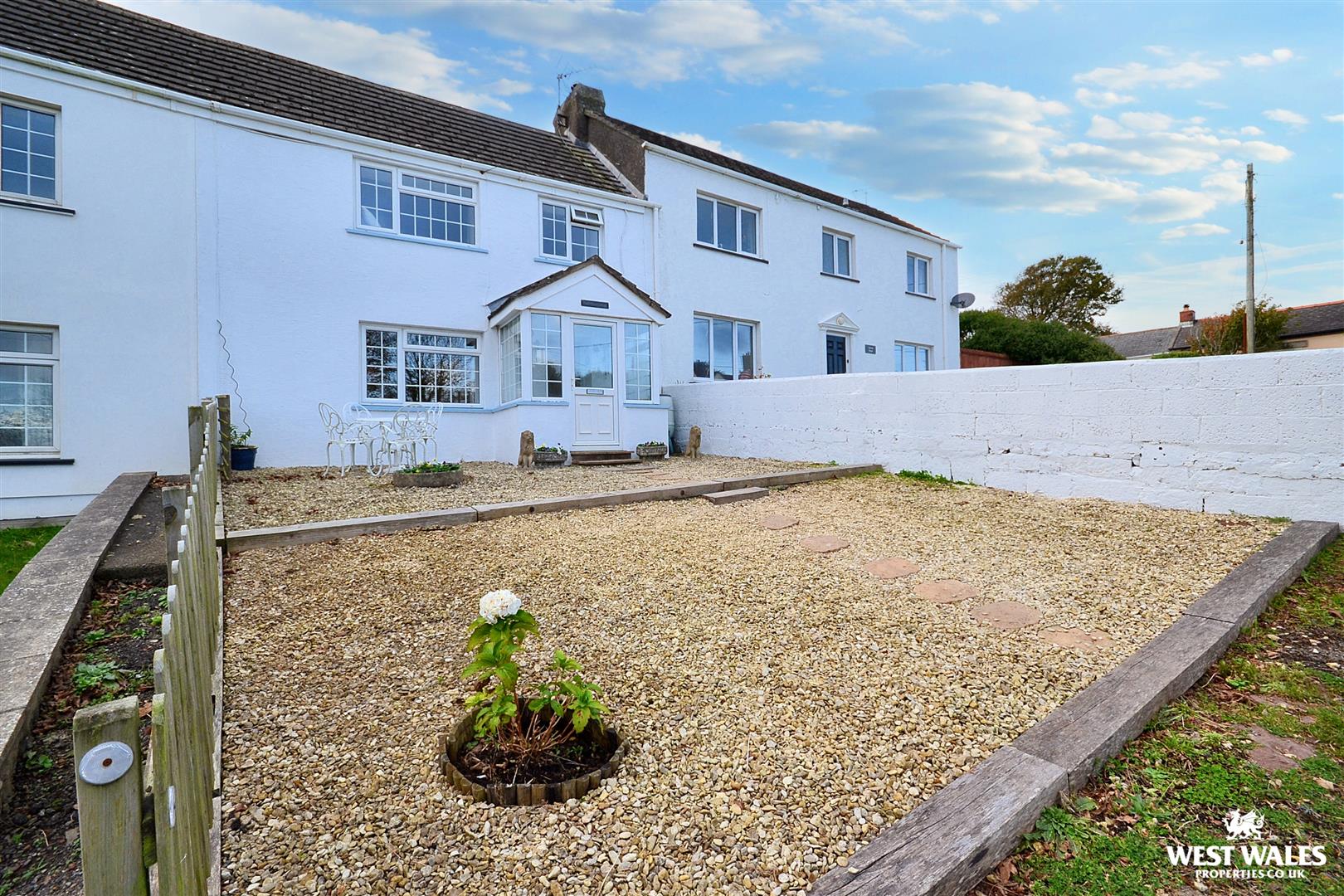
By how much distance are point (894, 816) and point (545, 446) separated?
8798 mm

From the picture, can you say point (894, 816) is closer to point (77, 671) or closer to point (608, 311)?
point (77, 671)

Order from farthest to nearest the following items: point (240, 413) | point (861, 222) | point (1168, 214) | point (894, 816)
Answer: point (1168, 214) < point (861, 222) < point (240, 413) < point (894, 816)

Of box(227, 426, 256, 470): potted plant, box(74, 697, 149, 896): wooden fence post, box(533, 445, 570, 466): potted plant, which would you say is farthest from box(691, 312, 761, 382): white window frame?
box(74, 697, 149, 896): wooden fence post

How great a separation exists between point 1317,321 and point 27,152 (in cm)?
4455

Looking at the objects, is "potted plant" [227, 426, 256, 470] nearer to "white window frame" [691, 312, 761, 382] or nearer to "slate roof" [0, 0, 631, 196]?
"slate roof" [0, 0, 631, 196]

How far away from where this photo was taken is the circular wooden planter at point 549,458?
992cm

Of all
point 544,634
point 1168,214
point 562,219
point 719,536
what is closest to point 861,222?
point 562,219

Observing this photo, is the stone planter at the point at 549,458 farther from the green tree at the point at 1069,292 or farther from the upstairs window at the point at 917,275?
the green tree at the point at 1069,292

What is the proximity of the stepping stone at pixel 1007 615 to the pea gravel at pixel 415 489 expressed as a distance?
13.0 feet

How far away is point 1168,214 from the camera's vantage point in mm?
19016

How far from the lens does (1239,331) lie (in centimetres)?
2295

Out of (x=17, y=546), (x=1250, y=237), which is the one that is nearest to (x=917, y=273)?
(x=1250, y=237)

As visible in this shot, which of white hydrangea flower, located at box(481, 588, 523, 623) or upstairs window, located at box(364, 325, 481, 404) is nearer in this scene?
white hydrangea flower, located at box(481, 588, 523, 623)

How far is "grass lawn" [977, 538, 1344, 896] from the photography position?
176cm
